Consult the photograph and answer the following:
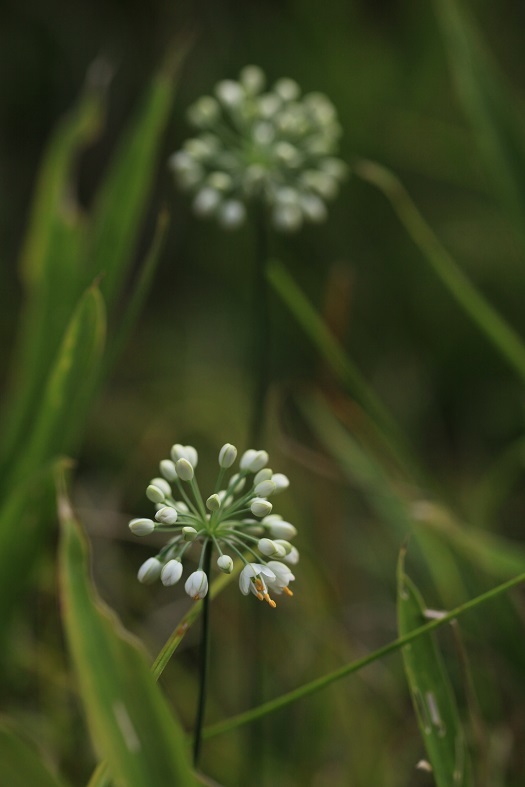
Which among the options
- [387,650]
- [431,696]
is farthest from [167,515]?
[431,696]

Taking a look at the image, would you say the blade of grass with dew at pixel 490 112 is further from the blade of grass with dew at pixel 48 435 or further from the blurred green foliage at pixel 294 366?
the blade of grass with dew at pixel 48 435

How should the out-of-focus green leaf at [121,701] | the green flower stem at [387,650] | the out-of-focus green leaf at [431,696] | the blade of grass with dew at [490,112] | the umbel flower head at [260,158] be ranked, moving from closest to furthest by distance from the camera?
the out-of-focus green leaf at [121,701], the green flower stem at [387,650], the out-of-focus green leaf at [431,696], the umbel flower head at [260,158], the blade of grass with dew at [490,112]

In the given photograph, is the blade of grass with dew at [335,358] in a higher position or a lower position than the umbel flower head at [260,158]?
lower

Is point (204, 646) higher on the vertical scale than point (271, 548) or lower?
lower

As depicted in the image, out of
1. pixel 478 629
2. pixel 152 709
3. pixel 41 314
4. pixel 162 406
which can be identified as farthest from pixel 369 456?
pixel 162 406

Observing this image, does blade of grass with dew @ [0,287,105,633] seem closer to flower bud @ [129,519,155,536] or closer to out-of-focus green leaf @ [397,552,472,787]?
flower bud @ [129,519,155,536]

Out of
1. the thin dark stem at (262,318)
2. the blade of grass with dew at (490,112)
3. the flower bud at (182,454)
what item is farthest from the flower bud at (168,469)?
the blade of grass with dew at (490,112)

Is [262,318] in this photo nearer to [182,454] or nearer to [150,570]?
[182,454]
